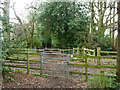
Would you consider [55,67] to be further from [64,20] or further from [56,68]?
[64,20]

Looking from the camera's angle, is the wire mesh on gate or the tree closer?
the wire mesh on gate

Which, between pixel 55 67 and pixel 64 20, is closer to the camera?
pixel 55 67

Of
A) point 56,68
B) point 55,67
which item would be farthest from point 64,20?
point 56,68

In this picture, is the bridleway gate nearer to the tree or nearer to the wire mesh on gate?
the wire mesh on gate

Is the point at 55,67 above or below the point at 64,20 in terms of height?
below

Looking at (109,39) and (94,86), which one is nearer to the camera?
(94,86)

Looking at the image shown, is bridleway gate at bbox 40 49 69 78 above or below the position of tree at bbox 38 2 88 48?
below

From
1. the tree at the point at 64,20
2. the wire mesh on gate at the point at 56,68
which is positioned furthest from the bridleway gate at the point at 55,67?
the tree at the point at 64,20

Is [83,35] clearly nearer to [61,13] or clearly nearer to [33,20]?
[61,13]

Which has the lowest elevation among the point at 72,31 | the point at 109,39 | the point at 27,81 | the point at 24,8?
the point at 27,81

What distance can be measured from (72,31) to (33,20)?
234 inches

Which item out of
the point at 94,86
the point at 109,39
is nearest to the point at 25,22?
the point at 109,39

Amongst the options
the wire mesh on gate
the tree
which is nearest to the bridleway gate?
the wire mesh on gate

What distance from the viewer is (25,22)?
1942cm
